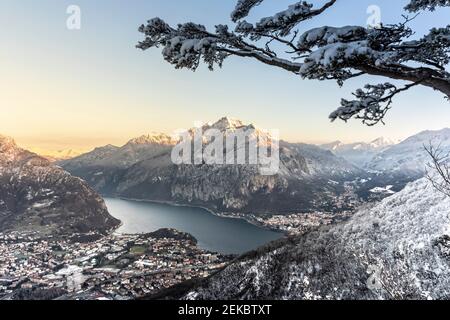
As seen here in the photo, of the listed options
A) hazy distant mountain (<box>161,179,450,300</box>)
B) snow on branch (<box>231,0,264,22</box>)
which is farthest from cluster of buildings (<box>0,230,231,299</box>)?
snow on branch (<box>231,0,264,22</box>)

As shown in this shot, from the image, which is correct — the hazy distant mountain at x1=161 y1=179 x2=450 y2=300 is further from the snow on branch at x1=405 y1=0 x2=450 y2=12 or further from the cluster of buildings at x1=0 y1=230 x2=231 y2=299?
the cluster of buildings at x1=0 y1=230 x2=231 y2=299

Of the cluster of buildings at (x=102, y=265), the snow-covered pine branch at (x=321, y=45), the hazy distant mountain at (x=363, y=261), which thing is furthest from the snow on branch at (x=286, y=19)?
the cluster of buildings at (x=102, y=265)

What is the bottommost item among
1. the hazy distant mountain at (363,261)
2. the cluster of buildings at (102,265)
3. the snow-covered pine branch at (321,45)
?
the cluster of buildings at (102,265)

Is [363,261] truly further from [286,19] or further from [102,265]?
[102,265]

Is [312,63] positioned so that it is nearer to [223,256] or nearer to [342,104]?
[342,104]

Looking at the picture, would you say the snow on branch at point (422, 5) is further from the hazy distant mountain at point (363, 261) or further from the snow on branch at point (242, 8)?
the hazy distant mountain at point (363, 261)

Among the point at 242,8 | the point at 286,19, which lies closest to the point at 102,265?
the point at 242,8

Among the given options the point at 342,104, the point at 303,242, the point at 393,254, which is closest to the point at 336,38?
the point at 342,104
